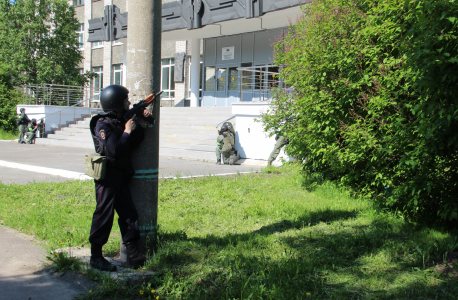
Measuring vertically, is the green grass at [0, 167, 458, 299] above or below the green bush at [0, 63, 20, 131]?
below

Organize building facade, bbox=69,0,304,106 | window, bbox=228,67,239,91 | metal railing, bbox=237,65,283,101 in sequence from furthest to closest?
window, bbox=228,67,239,91
building facade, bbox=69,0,304,106
metal railing, bbox=237,65,283,101

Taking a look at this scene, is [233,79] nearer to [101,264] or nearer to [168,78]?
[168,78]

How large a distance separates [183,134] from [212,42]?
9.40 metres

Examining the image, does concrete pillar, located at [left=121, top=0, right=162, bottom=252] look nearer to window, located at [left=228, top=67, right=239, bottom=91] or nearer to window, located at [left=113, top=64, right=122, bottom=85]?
window, located at [left=228, top=67, right=239, bottom=91]

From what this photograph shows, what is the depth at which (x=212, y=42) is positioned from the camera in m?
25.0

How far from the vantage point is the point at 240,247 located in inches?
173

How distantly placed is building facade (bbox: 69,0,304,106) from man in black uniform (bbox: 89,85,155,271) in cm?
1378

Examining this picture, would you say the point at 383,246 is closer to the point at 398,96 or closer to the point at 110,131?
the point at 398,96

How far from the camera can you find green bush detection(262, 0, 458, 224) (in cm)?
386

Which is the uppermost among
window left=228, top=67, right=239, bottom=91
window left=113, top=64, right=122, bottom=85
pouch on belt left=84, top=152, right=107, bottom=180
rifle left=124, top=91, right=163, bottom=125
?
window left=113, top=64, right=122, bottom=85

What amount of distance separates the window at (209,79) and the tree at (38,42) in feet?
32.9

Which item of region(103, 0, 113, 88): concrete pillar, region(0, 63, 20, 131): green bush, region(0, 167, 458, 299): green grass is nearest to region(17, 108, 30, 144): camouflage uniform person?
region(0, 63, 20, 131): green bush

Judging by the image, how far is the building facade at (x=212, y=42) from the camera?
18.7 m

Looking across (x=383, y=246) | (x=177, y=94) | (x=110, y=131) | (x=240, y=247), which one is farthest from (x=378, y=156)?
(x=177, y=94)
